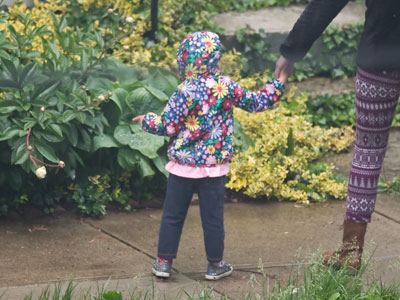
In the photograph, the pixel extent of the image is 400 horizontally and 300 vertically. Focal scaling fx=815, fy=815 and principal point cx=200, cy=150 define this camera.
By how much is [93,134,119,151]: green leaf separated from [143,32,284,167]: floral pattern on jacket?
1.10 m

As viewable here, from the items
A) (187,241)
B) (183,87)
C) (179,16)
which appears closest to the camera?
(183,87)

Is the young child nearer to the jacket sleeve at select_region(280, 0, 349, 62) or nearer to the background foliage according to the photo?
the jacket sleeve at select_region(280, 0, 349, 62)

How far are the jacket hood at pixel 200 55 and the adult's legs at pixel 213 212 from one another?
21.2 inches

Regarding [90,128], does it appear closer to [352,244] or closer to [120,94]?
[120,94]

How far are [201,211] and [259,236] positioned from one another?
33.3 inches

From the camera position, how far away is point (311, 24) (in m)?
3.86

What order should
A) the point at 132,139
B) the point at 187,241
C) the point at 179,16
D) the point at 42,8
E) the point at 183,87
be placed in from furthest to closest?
the point at 179,16 < the point at 42,8 < the point at 132,139 < the point at 187,241 < the point at 183,87

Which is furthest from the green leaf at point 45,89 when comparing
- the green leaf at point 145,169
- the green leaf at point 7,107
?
the green leaf at point 145,169

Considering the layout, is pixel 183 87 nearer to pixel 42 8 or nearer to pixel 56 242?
pixel 56 242

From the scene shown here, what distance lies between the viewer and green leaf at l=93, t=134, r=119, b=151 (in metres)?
5.05

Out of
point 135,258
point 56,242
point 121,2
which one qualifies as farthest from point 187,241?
point 121,2

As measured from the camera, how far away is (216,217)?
4.14 metres

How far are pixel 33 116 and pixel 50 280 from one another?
1.06 meters

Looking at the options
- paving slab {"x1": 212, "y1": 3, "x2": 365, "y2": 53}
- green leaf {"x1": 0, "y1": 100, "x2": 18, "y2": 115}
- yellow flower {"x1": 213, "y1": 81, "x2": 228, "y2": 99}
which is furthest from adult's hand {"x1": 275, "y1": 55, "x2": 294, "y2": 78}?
paving slab {"x1": 212, "y1": 3, "x2": 365, "y2": 53}
